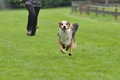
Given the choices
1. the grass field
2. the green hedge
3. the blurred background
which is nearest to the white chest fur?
the grass field

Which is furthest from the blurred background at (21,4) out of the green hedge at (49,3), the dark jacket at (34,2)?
the dark jacket at (34,2)

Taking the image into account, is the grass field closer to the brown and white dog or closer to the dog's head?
the brown and white dog

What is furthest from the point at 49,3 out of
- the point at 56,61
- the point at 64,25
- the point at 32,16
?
the point at 56,61

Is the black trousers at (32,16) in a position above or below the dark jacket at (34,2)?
below

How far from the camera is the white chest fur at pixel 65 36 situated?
896 cm

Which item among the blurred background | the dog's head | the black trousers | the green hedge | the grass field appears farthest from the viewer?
the green hedge

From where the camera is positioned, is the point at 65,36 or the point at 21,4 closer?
the point at 65,36

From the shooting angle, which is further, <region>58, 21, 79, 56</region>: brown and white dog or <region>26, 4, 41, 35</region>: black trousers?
<region>26, 4, 41, 35</region>: black trousers

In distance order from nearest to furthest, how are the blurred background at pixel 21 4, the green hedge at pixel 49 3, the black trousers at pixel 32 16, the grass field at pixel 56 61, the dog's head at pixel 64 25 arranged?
the grass field at pixel 56 61 → the dog's head at pixel 64 25 → the black trousers at pixel 32 16 → the blurred background at pixel 21 4 → the green hedge at pixel 49 3

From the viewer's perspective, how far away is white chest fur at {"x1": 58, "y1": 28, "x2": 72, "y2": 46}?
29.4 feet

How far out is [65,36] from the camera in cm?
901

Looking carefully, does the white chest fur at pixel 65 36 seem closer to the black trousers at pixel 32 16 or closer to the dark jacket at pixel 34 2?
the black trousers at pixel 32 16

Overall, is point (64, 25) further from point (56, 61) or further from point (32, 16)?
point (32, 16)

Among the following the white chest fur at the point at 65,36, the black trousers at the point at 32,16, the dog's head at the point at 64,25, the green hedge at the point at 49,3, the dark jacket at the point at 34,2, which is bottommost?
the green hedge at the point at 49,3
